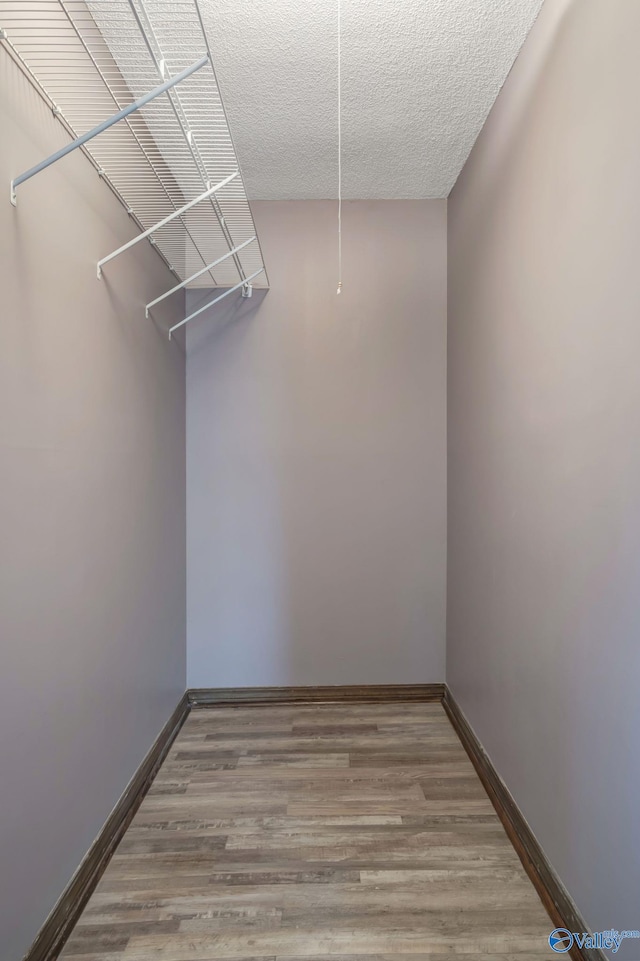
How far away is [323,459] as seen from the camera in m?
3.04

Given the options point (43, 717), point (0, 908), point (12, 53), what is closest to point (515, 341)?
point (12, 53)

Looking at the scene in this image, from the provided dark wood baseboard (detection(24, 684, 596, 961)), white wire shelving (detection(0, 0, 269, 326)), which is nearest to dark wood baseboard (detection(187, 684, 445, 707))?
dark wood baseboard (detection(24, 684, 596, 961))

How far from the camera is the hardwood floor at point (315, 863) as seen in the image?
1.52 metres

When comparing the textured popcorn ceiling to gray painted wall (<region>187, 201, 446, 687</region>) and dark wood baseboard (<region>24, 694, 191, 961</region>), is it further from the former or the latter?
dark wood baseboard (<region>24, 694, 191, 961</region>)

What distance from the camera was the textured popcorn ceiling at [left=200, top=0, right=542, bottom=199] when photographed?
1.80 metres

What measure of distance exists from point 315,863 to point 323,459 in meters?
1.77

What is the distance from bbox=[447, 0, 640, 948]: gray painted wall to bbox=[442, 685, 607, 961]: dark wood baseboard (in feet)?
0.18

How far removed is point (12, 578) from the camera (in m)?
1.29

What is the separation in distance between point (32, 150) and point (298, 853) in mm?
2079

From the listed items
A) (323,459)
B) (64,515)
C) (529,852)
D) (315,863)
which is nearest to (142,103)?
(64,515)

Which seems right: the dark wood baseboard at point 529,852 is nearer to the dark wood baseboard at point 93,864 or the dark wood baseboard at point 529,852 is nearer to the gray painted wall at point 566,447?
the gray painted wall at point 566,447

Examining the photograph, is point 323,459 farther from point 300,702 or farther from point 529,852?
point 529,852

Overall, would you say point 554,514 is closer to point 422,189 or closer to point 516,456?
point 516,456

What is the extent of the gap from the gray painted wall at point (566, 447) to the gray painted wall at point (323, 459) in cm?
61
